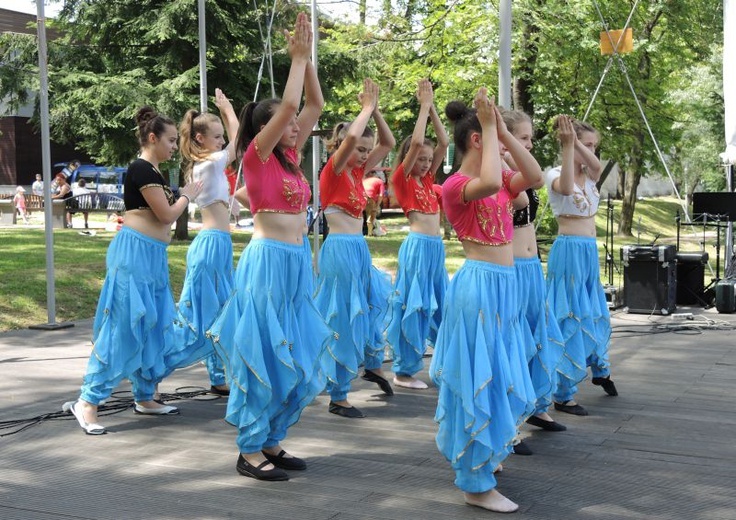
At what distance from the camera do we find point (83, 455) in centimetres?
549

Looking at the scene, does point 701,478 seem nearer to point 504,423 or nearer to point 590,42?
→ point 504,423

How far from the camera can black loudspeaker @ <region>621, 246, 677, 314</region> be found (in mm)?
12062

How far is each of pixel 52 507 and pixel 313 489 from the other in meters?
1.26

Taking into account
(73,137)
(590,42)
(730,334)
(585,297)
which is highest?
(590,42)

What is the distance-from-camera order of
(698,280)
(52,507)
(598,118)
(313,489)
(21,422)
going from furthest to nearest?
(598,118), (698,280), (21,422), (313,489), (52,507)

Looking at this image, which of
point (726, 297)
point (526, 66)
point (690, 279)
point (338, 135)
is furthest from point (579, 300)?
point (526, 66)

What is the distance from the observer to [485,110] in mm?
4426

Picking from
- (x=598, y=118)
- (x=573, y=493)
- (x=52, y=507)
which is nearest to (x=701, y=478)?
(x=573, y=493)

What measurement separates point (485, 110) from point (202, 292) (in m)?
3.13

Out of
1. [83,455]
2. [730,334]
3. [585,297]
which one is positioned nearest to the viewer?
[83,455]

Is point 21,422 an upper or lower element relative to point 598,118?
lower

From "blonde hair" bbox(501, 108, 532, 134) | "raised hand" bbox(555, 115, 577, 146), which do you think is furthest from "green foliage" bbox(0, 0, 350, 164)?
"blonde hair" bbox(501, 108, 532, 134)

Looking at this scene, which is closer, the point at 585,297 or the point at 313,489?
the point at 313,489

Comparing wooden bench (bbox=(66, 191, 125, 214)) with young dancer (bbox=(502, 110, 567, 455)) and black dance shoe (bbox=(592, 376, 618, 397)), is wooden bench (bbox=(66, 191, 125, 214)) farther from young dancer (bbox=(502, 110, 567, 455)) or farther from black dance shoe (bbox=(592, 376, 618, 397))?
young dancer (bbox=(502, 110, 567, 455))
